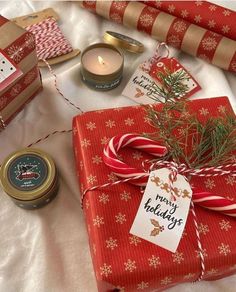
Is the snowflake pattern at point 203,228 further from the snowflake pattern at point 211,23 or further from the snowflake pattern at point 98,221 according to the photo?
the snowflake pattern at point 211,23

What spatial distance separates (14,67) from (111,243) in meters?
0.35

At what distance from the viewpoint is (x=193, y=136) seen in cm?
66

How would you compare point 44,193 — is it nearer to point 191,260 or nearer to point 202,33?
point 191,260

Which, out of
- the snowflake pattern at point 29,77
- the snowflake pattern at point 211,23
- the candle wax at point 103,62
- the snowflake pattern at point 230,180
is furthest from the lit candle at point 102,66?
the snowflake pattern at point 230,180

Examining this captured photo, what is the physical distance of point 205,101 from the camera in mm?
716

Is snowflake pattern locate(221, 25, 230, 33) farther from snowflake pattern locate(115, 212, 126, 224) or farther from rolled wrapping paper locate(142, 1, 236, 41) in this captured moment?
snowflake pattern locate(115, 212, 126, 224)

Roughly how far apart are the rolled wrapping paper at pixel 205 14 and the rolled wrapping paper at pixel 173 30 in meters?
0.02

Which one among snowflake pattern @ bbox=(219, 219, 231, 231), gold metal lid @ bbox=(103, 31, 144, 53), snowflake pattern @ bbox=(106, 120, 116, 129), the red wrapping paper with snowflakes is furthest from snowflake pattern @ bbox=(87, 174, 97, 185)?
gold metal lid @ bbox=(103, 31, 144, 53)

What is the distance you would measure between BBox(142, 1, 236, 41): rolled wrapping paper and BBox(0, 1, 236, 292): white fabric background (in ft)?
0.25

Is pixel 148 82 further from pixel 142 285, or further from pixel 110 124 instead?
pixel 142 285

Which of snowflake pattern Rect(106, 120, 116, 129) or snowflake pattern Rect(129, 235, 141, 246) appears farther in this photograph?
snowflake pattern Rect(106, 120, 116, 129)

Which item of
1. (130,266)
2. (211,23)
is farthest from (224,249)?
(211,23)

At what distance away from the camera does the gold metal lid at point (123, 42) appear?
2.89ft

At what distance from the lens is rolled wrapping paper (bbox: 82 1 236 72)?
85 cm
